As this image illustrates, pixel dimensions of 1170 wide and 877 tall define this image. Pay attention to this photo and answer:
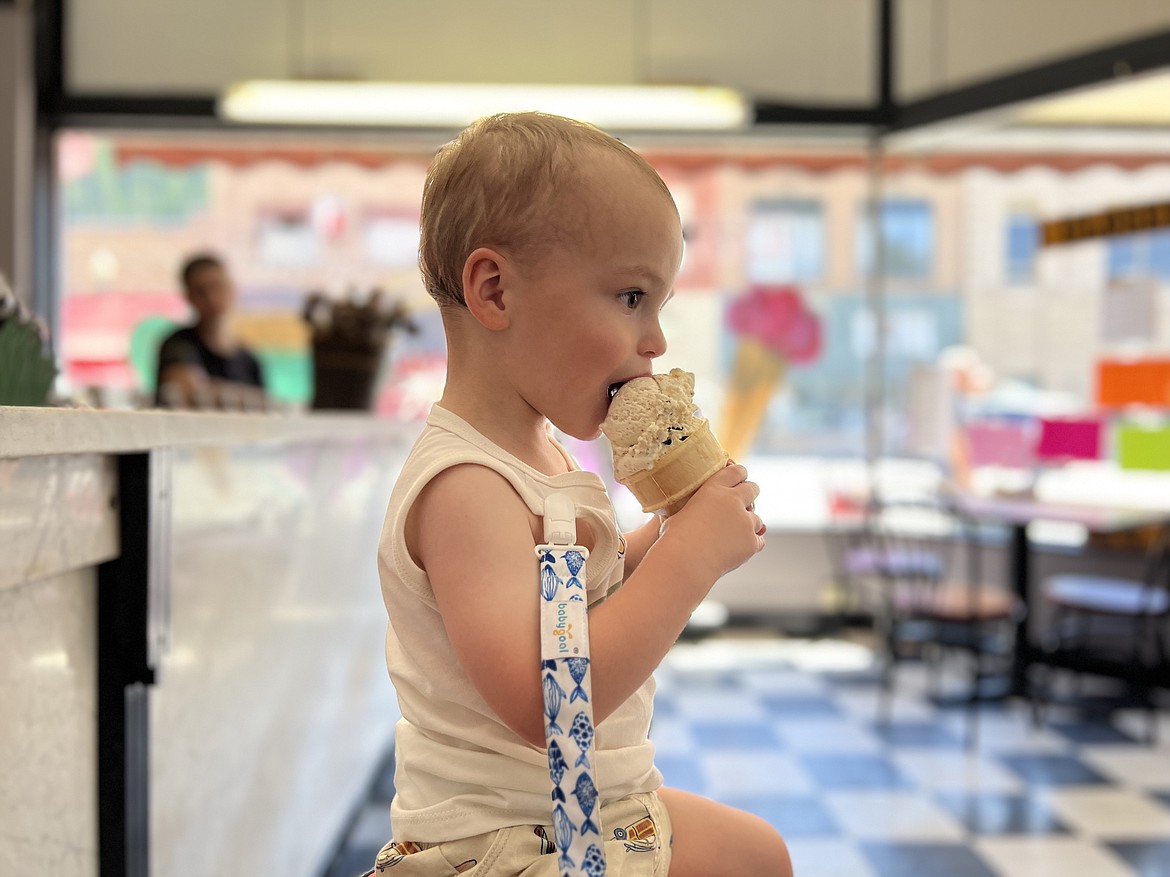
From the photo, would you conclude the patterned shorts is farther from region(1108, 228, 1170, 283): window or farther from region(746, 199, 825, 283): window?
region(746, 199, 825, 283): window

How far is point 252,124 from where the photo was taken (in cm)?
662

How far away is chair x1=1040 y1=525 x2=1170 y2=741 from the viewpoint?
456cm

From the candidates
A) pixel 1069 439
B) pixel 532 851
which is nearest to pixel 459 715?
pixel 532 851

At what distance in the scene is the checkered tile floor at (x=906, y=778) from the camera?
327 cm

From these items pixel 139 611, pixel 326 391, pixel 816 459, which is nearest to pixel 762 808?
pixel 326 391

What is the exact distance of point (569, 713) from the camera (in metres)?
0.74

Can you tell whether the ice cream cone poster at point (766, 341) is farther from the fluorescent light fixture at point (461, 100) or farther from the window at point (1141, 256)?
the fluorescent light fixture at point (461, 100)

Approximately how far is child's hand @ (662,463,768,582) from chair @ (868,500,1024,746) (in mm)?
4054

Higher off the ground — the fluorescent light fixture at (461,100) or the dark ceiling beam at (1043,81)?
the dark ceiling beam at (1043,81)

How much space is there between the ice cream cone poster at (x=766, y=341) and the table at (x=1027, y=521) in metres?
1.77

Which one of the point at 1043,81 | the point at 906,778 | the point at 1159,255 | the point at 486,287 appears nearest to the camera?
the point at 486,287

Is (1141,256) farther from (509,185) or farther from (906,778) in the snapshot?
(509,185)

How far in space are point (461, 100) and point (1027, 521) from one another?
313 centimetres

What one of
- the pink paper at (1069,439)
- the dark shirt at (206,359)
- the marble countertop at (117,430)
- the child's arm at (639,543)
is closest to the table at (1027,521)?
the pink paper at (1069,439)
